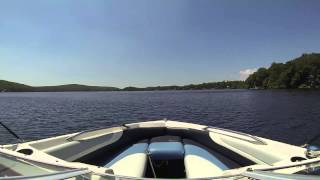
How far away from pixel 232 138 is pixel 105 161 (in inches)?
142

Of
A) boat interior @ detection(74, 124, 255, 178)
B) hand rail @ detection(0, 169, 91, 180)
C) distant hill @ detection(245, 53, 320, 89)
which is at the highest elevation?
distant hill @ detection(245, 53, 320, 89)

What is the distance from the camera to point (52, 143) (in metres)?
7.18

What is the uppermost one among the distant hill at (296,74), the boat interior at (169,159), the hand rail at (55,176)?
the distant hill at (296,74)

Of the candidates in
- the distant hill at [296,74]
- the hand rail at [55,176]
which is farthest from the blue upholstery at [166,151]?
the distant hill at [296,74]

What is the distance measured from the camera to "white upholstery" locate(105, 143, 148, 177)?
19.3 feet

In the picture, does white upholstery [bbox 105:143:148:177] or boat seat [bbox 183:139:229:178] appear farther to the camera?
white upholstery [bbox 105:143:148:177]

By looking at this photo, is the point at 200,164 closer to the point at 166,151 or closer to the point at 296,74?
the point at 166,151

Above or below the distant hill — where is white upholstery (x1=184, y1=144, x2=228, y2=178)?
below

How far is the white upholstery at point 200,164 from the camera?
228 inches

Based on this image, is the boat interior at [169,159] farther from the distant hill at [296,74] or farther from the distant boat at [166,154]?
the distant hill at [296,74]

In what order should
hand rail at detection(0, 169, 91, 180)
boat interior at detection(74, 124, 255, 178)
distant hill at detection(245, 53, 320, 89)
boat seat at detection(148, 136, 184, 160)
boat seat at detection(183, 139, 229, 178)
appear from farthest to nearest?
distant hill at detection(245, 53, 320, 89) → boat seat at detection(148, 136, 184, 160) → boat interior at detection(74, 124, 255, 178) → boat seat at detection(183, 139, 229, 178) → hand rail at detection(0, 169, 91, 180)

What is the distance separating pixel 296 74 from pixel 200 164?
487 feet

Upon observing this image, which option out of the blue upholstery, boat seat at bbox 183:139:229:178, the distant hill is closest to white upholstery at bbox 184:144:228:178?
boat seat at bbox 183:139:229:178

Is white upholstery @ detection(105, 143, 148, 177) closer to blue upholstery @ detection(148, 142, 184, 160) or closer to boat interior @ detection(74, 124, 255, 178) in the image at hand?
boat interior @ detection(74, 124, 255, 178)
